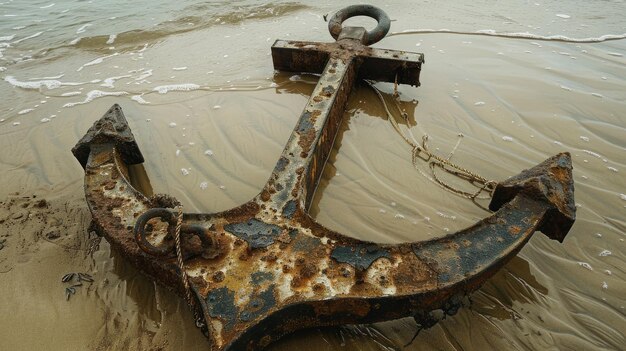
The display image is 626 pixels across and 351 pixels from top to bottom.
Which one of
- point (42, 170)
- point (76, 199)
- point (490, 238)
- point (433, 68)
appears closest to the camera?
point (490, 238)

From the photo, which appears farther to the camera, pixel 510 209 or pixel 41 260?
pixel 41 260

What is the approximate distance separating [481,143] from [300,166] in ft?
5.42

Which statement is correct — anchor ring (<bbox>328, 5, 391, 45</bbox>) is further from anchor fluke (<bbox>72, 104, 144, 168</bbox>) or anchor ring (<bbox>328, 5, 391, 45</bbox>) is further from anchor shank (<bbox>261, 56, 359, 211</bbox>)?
anchor fluke (<bbox>72, 104, 144, 168</bbox>)

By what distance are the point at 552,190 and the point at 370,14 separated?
8.80ft

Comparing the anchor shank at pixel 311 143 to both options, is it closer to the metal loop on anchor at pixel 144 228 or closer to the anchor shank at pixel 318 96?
→ the anchor shank at pixel 318 96

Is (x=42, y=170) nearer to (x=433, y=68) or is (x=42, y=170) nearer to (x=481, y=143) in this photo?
(x=481, y=143)

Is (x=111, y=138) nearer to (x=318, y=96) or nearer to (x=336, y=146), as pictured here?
(x=318, y=96)

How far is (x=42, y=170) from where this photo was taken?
2.82 metres

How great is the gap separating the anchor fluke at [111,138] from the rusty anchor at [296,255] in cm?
24

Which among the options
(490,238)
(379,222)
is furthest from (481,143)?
(490,238)

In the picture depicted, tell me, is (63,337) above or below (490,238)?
below

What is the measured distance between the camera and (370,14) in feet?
12.6

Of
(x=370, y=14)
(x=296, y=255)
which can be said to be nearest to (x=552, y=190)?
(x=296, y=255)

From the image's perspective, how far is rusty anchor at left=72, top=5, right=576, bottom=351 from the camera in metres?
1.48
